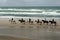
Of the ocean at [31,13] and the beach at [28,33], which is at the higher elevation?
the ocean at [31,13]

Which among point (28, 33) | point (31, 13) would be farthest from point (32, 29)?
point (31, 13)

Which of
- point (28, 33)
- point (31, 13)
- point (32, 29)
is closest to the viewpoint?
point (28, 33)

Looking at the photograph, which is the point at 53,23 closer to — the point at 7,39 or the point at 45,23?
the point at 45,23

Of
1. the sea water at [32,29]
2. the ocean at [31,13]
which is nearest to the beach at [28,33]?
the sea water at [32,29]

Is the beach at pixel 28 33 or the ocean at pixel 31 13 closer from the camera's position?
the beach at pixel 28 33

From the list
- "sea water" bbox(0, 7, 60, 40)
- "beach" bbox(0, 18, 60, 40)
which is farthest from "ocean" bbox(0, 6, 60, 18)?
"beach" bbox(0, 18, 60, 40)

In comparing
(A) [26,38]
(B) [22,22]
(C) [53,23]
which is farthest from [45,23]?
(A) [26,38]

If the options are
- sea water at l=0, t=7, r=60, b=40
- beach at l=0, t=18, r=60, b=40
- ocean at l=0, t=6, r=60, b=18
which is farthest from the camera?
ocean at l=0, t=6, r=60, b=18

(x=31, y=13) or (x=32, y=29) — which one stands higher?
(x=31, y=13)

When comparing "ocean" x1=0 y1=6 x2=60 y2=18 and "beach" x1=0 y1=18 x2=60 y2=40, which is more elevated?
"ocean" x1=0 y1=6 x2=60 y2=18

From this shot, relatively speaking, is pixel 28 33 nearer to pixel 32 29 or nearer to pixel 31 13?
pixel 32 29

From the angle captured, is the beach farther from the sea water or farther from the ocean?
the ocean

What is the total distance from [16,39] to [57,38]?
266 centimetres

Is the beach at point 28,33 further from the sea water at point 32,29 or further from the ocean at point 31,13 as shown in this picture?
the ocean at point 31,13
